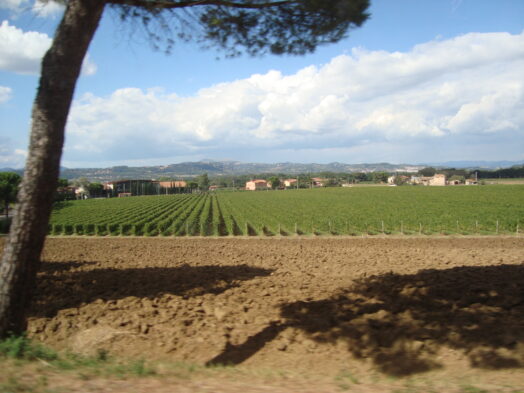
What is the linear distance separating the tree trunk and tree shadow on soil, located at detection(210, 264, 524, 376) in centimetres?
249

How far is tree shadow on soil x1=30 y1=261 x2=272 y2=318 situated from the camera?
6742 millimetres

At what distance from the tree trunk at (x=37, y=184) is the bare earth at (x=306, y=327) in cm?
133

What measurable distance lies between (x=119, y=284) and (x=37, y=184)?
3.83 m

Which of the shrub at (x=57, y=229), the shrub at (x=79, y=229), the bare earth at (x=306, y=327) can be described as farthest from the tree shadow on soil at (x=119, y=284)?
the shrub at (x=57, y=229)

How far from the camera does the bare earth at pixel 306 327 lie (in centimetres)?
391

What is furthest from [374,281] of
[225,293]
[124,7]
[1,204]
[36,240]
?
[1,204]

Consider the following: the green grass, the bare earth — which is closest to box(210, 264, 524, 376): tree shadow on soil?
the bare earth

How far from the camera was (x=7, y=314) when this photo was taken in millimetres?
4301

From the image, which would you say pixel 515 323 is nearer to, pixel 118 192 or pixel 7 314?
pixel 7 314

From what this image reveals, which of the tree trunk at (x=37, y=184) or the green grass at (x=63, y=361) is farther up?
the tree trunk at (x=37, y=184)

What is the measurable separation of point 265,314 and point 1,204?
214ft

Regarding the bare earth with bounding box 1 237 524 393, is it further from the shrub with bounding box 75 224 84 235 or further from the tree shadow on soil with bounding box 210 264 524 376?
the shrub with bounding box 75 224 84 235

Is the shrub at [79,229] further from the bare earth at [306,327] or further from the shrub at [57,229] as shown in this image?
the bare earth at [306,327]

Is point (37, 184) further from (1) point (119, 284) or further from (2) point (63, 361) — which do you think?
(1) point (119, 284)
